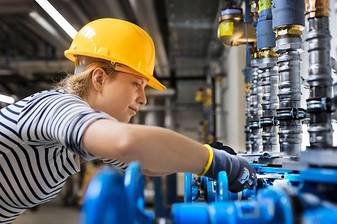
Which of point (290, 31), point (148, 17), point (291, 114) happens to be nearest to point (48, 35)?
point (148, 17)

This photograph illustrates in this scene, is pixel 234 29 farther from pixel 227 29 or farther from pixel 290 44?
pixel 290 44

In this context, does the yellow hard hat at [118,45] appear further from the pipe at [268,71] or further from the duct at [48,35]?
the duct at [48,35]

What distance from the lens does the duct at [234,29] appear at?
6.13 feet

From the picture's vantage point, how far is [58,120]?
72cm

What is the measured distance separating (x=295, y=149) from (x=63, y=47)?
164 inches

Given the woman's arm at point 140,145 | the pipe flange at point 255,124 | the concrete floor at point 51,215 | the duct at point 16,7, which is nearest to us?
the woman's arm at point 140,145

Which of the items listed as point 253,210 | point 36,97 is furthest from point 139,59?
point 253,210

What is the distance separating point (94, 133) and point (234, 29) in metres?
1.48

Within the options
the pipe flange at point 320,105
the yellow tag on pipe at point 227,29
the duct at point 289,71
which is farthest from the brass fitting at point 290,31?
the yellow tag on pipe at point 227,29

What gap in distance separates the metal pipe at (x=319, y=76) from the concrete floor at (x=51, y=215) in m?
4.88

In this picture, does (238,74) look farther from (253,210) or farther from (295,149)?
(253,210)

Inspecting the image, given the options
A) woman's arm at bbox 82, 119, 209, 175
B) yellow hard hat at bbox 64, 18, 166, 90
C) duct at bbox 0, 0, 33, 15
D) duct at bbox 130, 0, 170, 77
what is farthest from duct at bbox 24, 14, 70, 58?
woman's arm at bbox 82, 119, 209, 175

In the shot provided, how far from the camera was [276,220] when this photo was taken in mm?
444

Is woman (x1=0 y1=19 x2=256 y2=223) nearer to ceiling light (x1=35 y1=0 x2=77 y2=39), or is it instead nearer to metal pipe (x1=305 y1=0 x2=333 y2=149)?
metal pipe (x1=305 y1=0 x2=333 y2=149)
